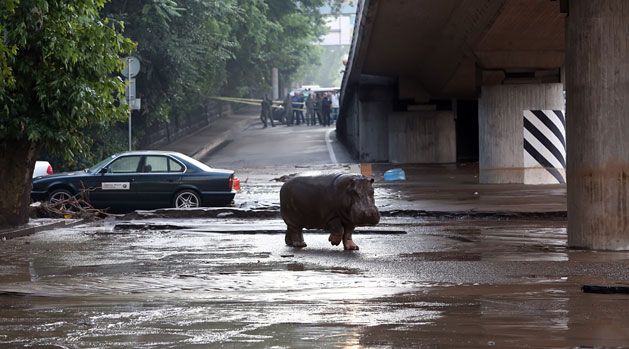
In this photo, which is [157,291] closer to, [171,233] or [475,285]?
[475,285]

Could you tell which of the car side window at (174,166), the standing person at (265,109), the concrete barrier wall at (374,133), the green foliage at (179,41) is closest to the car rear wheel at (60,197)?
the car side window at (174,166)

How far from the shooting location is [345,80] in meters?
43.1

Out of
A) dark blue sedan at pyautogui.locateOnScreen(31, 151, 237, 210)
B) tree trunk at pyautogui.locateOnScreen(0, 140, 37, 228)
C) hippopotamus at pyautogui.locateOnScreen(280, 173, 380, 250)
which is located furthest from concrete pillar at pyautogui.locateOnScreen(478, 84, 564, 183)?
hippopotamus at pyautogui.locateOnScreen(280, 173, 380, 250)

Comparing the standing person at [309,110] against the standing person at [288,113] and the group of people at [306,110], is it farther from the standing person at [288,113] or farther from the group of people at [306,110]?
the standing person at [288,113]

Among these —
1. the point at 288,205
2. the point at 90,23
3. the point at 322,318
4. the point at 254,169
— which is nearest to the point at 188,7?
the point at 254,169

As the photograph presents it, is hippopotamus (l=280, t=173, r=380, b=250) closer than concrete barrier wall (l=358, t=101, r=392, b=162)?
Yes

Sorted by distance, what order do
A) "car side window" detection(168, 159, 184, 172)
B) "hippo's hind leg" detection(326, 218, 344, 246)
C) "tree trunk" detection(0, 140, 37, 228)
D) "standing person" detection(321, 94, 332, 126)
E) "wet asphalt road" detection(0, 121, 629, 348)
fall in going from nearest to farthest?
"wet asphalt road" detection(0, 121, 629, 348), "hippo's hind leg" detection(326, 218, 344, 246), "tree trunk" detection(0, 140, 37, 228), "car side window" detection(168, 159, 184, 172), "standing person" detection(321, 94, 332, 126)

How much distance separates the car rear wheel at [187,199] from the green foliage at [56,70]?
4.76 meters

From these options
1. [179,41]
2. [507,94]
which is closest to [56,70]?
[507,94]

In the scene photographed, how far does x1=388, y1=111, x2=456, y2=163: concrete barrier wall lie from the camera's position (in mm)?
40250

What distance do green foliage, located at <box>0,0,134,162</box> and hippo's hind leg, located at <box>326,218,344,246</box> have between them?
5.38 meters

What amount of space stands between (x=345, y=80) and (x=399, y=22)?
15.3 m

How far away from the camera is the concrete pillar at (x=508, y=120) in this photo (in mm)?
29109

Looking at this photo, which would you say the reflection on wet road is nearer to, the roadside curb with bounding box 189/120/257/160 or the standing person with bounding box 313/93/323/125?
the roadside curb with bounding box 189/120/257/160
